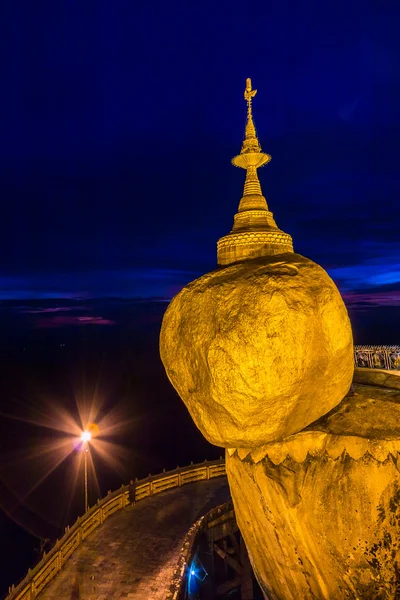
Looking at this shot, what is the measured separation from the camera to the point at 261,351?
8289 mm

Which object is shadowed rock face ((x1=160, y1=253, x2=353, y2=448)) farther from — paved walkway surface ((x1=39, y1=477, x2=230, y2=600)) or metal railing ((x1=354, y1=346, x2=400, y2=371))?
paved walkway surface ((x1=39, y1=477, x2=230, y2=600))

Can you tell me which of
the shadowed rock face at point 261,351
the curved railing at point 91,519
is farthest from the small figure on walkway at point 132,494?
the shadowed rock face at point 261,351

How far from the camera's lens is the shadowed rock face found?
8367 millimetres

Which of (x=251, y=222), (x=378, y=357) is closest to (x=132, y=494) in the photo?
(x=378, y=357)

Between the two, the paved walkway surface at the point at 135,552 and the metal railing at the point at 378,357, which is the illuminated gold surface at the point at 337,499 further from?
the paved walkway surface at the point at 135,552

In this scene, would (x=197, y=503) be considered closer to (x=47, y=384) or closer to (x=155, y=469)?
(x=155, y=469)

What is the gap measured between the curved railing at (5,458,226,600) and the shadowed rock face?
28.6ft

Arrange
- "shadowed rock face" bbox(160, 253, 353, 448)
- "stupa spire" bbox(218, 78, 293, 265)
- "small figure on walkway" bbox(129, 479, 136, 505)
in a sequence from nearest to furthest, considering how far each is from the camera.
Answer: "shadowed rock face" bbox(160, 253, 353, 448), "stupa spire" bbox(218, 78, 293, 265), "small figure on walkway" bbox(129, 479, 136, 505)

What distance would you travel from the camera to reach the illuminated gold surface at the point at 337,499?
8609 mm

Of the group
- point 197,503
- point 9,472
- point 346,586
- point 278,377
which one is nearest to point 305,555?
point 346,586

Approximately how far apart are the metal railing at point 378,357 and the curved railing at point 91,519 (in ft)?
36.8

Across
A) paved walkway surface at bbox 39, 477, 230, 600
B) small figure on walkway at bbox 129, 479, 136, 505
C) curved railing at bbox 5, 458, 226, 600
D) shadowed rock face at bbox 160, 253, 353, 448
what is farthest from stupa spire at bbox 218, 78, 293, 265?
small figure on walkway at bbox 129, 479, 136, 505

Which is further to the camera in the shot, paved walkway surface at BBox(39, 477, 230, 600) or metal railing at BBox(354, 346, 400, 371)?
metal railing at BBox(354, 346, 400, 371)

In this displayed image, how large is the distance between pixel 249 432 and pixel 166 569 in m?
8.74
